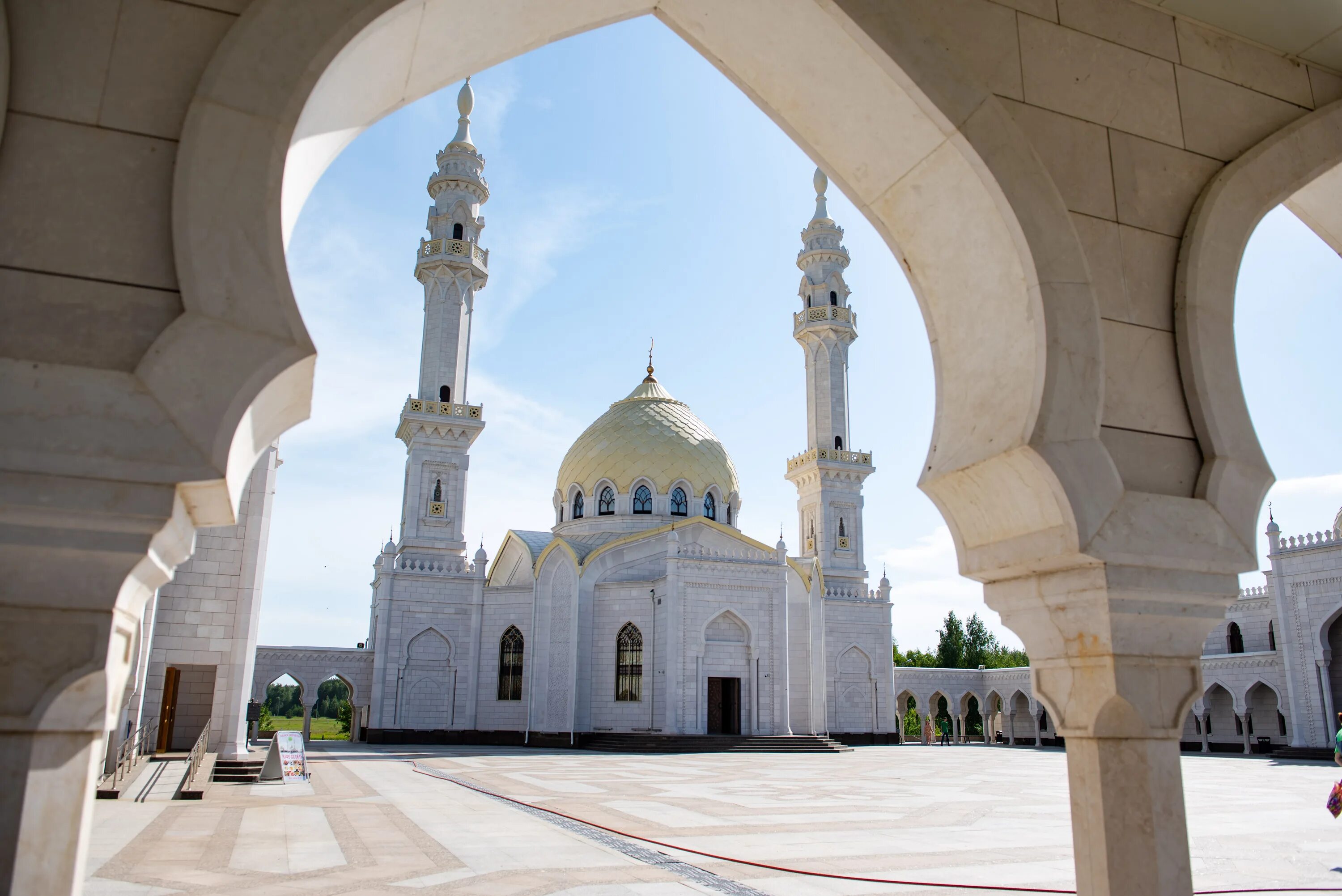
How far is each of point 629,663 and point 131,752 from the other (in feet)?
54.5

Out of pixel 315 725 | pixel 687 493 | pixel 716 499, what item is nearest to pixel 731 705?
pixel 687 493

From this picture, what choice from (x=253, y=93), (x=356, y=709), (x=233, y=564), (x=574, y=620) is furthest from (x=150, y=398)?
(x=356, y=709)

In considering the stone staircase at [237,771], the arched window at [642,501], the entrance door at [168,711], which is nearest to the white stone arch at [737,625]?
the arched window at [642,501]

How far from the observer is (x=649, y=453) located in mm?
33688

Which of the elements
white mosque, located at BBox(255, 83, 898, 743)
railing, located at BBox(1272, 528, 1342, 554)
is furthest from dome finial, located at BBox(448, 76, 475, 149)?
railing, located at BBox(1272, 528, 1342, 554)

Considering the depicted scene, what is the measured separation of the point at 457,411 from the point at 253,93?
27868 mm

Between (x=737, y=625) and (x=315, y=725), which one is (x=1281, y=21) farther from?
(x=315, y=725)

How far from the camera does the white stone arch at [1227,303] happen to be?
359 cm

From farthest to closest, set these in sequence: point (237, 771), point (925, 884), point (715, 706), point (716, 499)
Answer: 1. point (716, 499)
2. point (715, 706)
3. point (237, 771)
4. point (925, 884)

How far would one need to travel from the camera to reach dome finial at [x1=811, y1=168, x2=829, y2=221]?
119ft

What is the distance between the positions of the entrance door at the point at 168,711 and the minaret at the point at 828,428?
2182 cm

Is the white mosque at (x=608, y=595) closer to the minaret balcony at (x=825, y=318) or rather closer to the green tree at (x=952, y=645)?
the minaret balcony at (x=825, y=318)

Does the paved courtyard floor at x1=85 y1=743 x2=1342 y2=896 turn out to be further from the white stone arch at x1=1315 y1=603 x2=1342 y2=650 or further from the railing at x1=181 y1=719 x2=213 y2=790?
the white stone arch at x1=1315 y1=603 x2=1342 y2=650

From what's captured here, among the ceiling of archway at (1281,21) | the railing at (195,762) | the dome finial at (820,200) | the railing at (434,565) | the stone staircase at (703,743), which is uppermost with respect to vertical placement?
the dome finial at (820,200)
